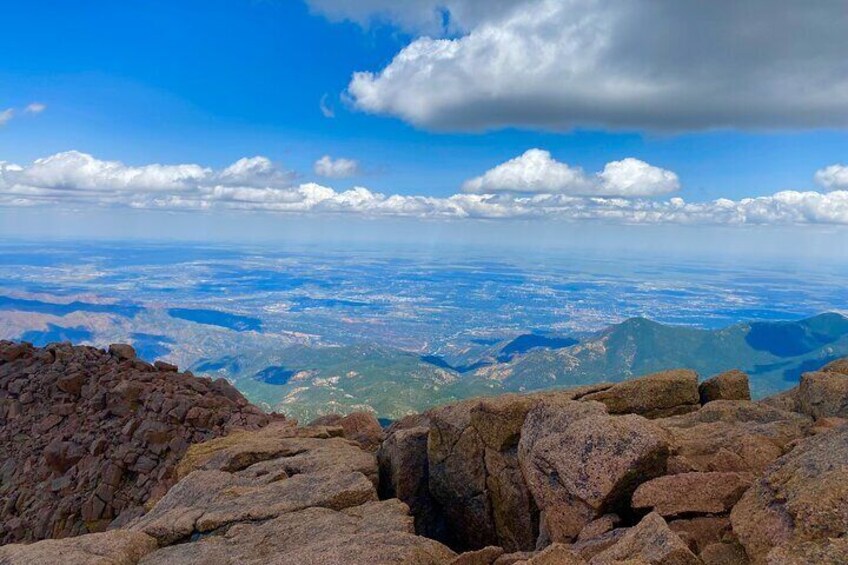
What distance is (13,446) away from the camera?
43.0 meters

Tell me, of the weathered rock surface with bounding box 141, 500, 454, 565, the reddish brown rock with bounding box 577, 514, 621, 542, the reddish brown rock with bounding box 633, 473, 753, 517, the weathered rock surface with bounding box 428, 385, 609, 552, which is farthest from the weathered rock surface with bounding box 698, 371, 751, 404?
the weathered rock surface with bounding box 141, 500, 454, 565

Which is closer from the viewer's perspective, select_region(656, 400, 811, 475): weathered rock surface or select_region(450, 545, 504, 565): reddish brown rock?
select_region(450, 545, 504, 565): reddish brown rock

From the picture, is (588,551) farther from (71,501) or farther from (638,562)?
(71,501)

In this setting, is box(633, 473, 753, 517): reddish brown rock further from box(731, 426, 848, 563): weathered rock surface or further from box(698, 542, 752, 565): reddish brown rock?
box(698, 542, 752, 565): reddish brown rock

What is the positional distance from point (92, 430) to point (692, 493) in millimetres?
42399

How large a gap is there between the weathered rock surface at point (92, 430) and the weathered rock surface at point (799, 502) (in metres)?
31.2

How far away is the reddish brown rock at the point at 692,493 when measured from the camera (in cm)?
1498

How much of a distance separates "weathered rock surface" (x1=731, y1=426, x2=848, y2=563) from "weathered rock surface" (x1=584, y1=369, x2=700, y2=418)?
10745mm

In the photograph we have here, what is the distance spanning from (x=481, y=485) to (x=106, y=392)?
116 feet

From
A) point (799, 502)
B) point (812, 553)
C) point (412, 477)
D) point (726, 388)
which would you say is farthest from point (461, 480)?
point (812, 553)

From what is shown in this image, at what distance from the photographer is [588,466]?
16.8 meters

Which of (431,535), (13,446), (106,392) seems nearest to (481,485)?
(431,535)

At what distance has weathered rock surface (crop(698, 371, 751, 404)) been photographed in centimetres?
2709

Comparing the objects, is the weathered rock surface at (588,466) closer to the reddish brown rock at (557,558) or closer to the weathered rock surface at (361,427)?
the reddish brown rock at (557,558)
